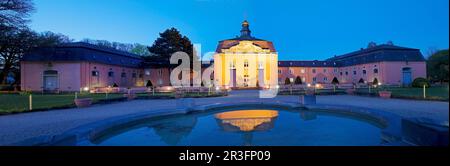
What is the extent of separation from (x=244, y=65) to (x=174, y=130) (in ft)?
104

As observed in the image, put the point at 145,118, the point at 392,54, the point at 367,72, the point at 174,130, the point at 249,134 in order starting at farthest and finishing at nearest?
1. the point at 367,72
2. the point at 392,54
3. the point at 145,118
4. the point at 174,130
5. the point at 249,134

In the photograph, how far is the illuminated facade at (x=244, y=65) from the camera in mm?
37375

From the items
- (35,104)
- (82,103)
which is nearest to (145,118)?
(82,103)

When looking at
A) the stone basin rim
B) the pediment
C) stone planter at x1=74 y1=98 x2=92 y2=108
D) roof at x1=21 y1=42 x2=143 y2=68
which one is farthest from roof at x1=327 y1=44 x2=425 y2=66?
roof at x1=21 y1=42 x2=143 y2=68

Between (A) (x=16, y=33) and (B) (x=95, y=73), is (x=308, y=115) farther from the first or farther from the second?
(A) (x=16, y=33)

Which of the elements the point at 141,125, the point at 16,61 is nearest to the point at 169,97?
the point at 141,125

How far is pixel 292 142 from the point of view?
508 cm

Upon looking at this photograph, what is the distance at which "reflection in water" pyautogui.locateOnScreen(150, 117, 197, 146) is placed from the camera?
5.75 m

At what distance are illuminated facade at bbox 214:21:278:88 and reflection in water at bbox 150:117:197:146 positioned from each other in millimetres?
28857

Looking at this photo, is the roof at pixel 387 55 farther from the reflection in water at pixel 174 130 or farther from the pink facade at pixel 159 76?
the reflection in water at pixel 174 130

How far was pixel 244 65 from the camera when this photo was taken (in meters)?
37.9

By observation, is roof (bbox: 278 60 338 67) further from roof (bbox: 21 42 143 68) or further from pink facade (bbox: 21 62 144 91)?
pink facade (bbox: 21 62 144 91)
